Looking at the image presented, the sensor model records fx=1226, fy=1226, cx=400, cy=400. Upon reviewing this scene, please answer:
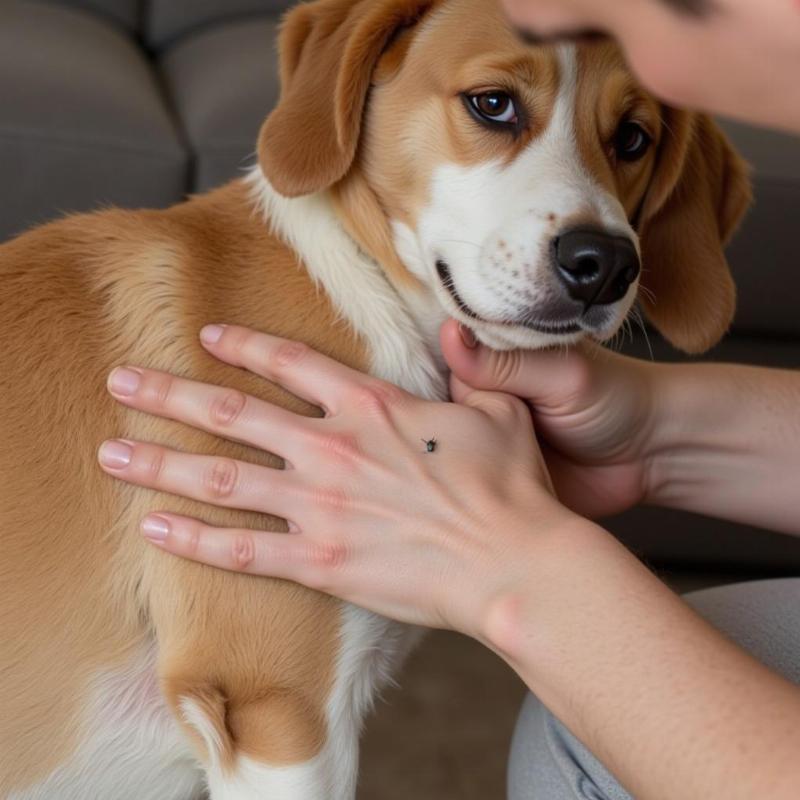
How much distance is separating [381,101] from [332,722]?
615 millimetres

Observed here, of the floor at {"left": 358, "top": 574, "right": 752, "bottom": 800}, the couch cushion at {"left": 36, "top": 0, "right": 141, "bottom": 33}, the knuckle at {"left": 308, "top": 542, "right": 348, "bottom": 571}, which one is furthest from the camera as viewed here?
the couch cushion at {"left": 36, "top": 0, "right": 141, "bottom": 33}

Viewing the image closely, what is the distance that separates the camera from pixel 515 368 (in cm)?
123

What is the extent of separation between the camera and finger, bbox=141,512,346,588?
109 cm

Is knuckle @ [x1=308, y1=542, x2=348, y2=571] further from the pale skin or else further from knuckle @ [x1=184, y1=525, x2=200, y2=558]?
knuckle @ [x1=184, y1=525, x2=200, y2=558]

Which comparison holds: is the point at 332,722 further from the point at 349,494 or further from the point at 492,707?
the point at 492,707

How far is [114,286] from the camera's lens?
119cm

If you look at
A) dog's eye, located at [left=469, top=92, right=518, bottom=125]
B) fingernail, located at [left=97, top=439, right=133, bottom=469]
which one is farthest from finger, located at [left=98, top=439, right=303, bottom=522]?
dog's eye, located at [left=469, top=92, right=518, bottom=125]

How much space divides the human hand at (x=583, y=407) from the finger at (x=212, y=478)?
0.24m

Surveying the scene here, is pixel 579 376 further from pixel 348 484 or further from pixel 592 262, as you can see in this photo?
pixel 348 484

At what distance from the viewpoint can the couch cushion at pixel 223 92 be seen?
6.56ft

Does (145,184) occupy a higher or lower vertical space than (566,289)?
lower

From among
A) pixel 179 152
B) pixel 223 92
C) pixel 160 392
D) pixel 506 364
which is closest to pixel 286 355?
pixel 160 392

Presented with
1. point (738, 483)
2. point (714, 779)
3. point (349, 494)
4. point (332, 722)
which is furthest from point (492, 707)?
point (714, 779)

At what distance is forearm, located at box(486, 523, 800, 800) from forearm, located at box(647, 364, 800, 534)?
1.18 ft
